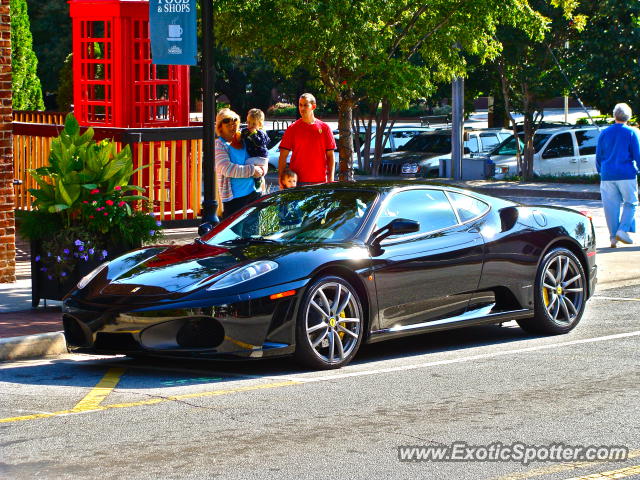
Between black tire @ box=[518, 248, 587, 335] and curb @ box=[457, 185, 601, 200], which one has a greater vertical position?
curb @ box=[457, 185, 601, 200]

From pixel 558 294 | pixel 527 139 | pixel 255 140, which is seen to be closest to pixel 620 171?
pixel 255 140

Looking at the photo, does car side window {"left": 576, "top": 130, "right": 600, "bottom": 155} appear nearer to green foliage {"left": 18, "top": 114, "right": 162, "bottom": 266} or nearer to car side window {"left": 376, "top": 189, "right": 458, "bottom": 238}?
green foliage {"left": 18, "top": 114, "right": 162, "bottom": 266}

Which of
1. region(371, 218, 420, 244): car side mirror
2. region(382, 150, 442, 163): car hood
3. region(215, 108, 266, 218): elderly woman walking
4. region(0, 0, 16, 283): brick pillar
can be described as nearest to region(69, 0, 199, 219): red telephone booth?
region(0, 0, 16, 283): brick pillar

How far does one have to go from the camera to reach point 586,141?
30.0m

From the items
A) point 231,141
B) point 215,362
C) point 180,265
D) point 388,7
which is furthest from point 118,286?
point 388,7

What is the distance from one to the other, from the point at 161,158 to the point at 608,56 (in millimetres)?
17082

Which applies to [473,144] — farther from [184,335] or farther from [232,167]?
[184,335]

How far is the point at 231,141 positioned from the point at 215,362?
3.89m

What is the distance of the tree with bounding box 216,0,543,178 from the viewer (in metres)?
16.0

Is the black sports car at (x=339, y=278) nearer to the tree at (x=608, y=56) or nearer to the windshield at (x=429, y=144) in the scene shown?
the tree at (x=608, y=56)

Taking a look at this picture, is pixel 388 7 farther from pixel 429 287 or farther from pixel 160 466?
pixel 160 466

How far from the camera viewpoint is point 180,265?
8672mm

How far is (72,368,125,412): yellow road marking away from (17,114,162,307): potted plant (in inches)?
83.7

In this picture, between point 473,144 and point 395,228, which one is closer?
point 395,228
